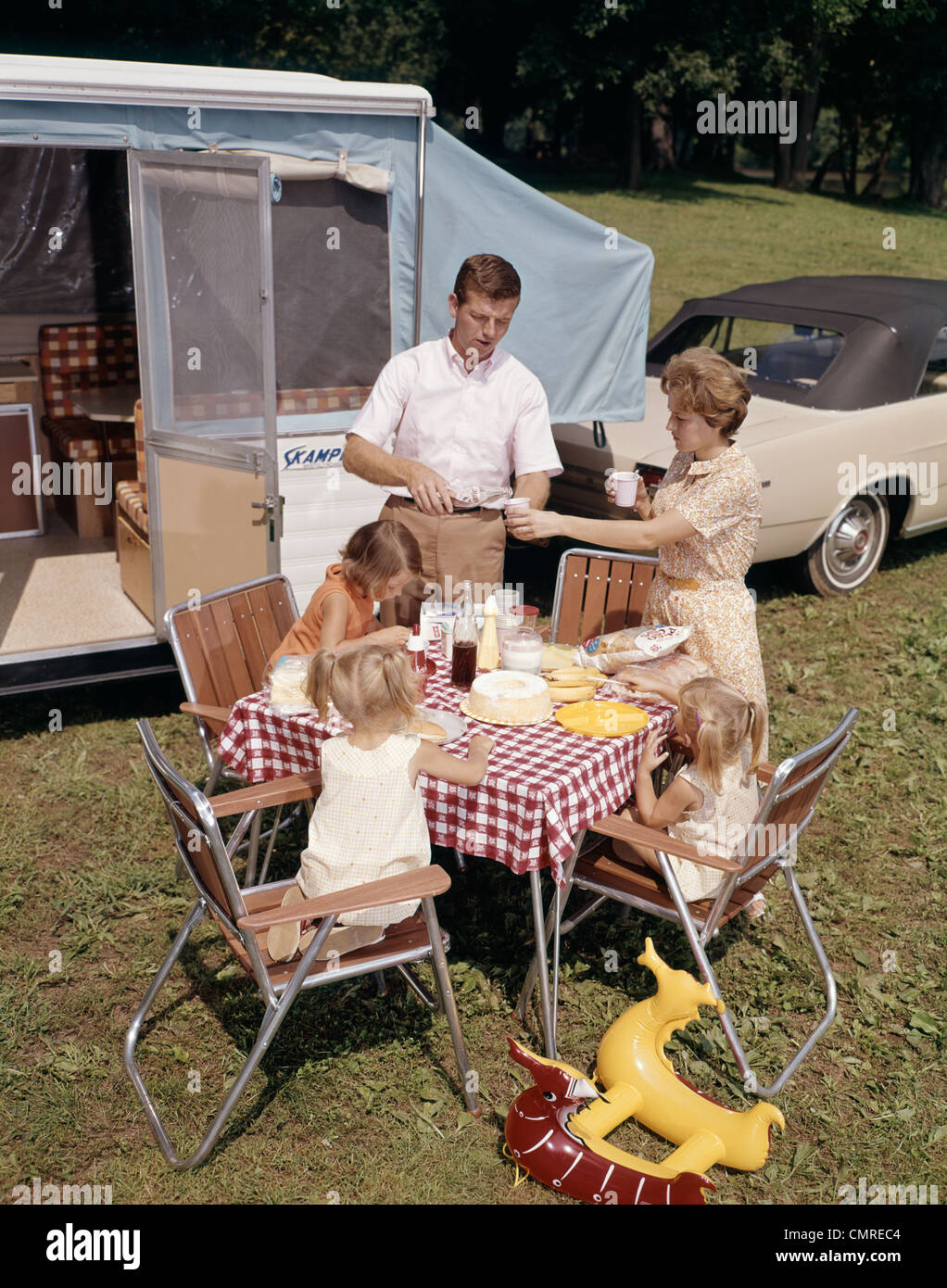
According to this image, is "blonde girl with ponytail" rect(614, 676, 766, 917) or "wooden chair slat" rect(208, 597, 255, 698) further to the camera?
"wooden chair slat" rect(208, 597, 255, 698)

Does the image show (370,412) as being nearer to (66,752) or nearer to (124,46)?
(66,752)

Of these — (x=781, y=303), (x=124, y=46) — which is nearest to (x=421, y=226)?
(x=781, y=303)

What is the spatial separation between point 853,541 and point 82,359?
5.26m

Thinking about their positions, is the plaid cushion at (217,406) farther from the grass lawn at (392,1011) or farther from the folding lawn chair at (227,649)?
the grass lawn at (392,1011)

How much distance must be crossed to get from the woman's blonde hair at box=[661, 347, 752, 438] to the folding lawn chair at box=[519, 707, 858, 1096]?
1048 millimetres

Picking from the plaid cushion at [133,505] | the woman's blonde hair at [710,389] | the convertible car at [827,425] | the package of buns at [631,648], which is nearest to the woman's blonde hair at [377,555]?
the package of buns at [631,648]

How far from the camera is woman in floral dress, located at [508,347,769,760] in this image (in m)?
4.04

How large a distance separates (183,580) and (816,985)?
11.0ft

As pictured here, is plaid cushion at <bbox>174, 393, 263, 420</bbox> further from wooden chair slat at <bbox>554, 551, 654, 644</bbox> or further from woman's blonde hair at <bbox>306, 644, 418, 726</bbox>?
woman's blonde hair at <bbox>306, 644, 418, 726</bbox>

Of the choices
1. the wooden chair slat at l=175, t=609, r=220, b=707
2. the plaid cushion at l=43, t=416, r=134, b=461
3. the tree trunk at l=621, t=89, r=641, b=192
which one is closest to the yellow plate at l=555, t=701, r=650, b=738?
the wooden chair slat at l=175, t=609, r=220, b=707

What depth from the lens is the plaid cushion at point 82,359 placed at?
8281 mm

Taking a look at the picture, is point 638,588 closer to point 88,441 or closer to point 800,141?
point 88,441

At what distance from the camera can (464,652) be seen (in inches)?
158
